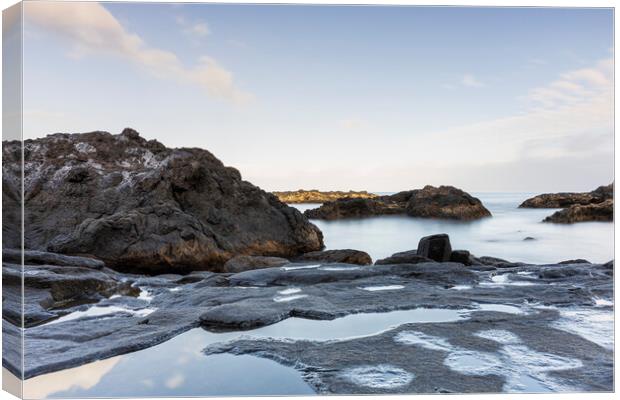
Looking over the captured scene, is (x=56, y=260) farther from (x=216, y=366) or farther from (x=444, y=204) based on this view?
(x=444, y=204)

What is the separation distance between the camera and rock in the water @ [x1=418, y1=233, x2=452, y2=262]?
9.47 metres

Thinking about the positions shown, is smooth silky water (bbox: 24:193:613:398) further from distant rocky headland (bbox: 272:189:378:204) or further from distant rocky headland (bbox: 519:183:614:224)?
distant rocky headland (bbox: 272:189:378:204)

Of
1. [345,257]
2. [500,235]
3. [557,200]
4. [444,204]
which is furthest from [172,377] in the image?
Answer: [500,235]

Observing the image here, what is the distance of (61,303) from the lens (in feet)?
20.8

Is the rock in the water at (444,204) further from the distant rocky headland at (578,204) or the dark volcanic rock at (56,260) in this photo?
the dark volcanic rock at (56,260)

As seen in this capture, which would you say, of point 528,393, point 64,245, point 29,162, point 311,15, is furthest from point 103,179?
point 528,393

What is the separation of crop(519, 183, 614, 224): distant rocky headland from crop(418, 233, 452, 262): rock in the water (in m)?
1.49

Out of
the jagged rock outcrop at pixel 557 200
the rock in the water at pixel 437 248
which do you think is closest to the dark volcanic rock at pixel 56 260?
the rock in the water at pixel 437 248

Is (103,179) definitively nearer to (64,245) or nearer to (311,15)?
(64,245)

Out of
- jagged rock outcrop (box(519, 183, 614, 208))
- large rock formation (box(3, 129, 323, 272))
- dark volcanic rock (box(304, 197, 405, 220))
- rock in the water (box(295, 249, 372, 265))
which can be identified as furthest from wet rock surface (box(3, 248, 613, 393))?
large rock formation (box(3, 129, 323, 272))

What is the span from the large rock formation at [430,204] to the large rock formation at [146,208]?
329 centimetres

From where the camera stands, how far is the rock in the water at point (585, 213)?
6.85 metres

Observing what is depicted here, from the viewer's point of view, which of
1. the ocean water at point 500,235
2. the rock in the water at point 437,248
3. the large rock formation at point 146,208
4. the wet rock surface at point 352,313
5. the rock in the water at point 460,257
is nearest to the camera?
the wet rock surface at point 352,313

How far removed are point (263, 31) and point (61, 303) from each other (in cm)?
429
